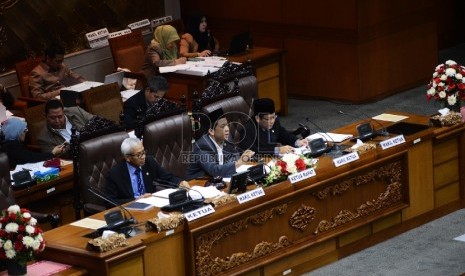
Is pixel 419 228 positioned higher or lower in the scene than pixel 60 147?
lower

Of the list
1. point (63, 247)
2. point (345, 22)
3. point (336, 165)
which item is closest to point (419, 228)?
point (336, 165)

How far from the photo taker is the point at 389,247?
342 inches

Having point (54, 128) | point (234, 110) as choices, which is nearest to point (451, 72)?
point (234, 110)

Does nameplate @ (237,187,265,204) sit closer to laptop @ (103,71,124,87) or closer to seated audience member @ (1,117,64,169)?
Answer: seated audience member @ (1,117,64,169)

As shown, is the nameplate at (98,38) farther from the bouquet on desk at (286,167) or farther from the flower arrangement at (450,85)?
the bouquet on desk at (286,167)

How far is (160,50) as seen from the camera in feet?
40.2

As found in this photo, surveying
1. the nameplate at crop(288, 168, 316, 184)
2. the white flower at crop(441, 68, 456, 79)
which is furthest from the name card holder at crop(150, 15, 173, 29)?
the nameplate at crop(288, 168, 316, 184)

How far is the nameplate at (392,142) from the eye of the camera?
28.6 ft

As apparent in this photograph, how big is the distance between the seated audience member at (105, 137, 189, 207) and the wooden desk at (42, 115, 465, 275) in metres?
0.65

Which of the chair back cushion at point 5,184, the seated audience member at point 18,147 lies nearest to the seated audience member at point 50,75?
the seated audience member at point 18,147

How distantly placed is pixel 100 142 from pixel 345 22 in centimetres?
470

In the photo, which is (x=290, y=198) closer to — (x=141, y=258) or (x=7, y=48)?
(x=141, y=258)

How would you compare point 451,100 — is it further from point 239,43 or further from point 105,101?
point 239,43

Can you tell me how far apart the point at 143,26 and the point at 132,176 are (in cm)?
531
